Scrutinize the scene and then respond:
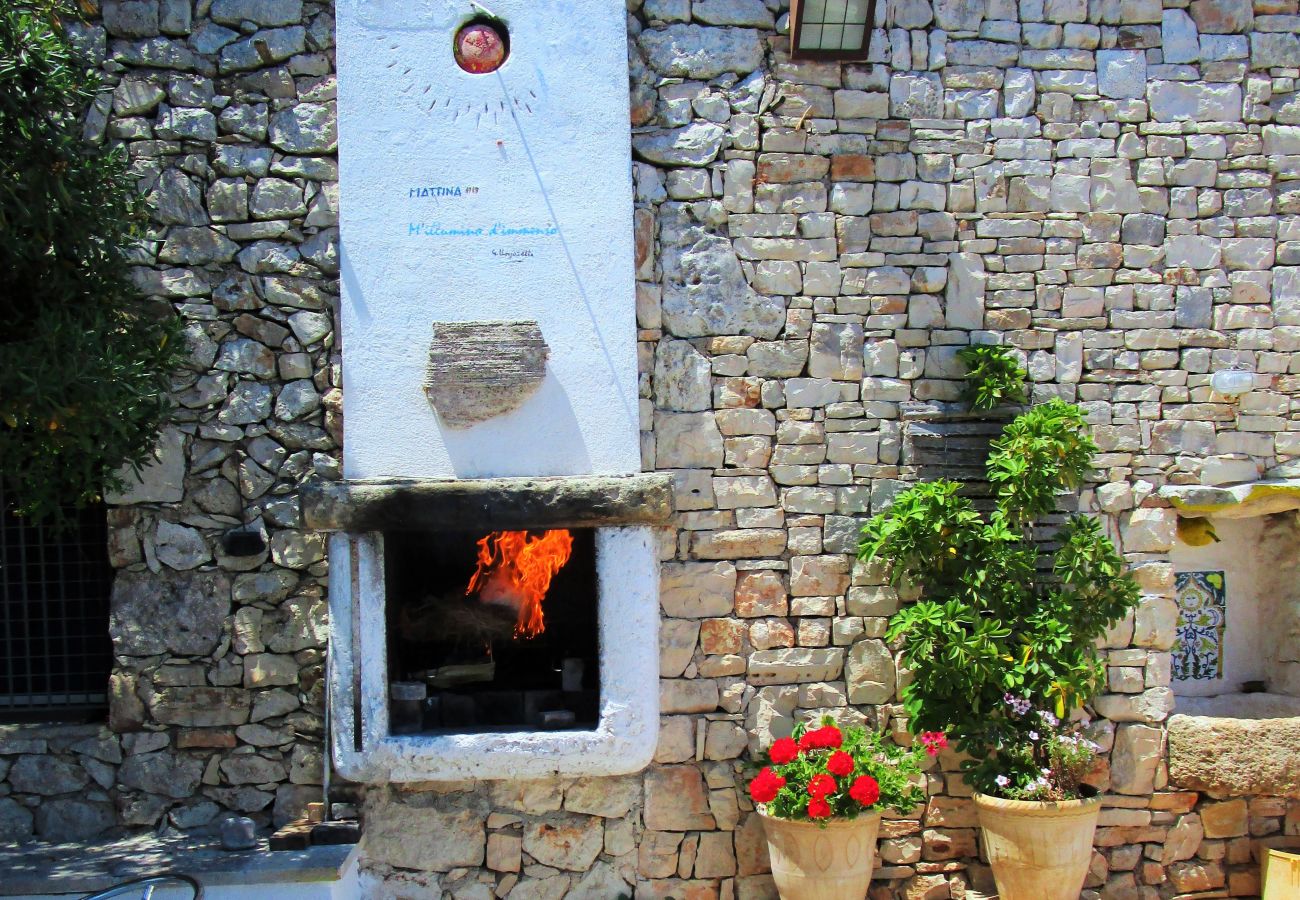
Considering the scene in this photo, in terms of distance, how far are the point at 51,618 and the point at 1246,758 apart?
6.23 m

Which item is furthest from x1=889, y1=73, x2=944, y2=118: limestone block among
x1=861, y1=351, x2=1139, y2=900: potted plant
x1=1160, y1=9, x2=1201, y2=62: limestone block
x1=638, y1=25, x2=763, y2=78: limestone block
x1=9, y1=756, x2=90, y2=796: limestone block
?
x1=9, y1=756, x2=90, y2=796: limestone block

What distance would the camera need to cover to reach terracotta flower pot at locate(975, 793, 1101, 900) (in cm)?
527

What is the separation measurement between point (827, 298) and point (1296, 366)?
2624mm

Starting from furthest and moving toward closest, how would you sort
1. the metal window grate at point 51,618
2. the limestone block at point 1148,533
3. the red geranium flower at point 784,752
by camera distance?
the limestone block at point 1148,533 → the metal window grate at point 51,618 → the red geranium flower at point 784,752

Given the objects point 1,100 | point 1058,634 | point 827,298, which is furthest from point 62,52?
point 1058,634

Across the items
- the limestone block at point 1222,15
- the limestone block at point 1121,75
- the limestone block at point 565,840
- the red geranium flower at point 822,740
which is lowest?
the limestone block at point 565,840

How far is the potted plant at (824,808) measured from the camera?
5.15m

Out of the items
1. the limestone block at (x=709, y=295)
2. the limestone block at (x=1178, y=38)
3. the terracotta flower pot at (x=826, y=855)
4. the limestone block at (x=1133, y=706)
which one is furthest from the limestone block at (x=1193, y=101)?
the terracotta flower pot at (x=826, y=855)

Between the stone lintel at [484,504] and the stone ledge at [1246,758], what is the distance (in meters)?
3.03

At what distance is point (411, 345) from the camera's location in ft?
18.4

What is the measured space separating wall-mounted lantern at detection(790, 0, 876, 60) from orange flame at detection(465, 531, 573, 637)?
2.87m

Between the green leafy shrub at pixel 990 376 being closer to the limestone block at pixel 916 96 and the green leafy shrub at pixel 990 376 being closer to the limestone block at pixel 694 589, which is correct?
the limestone block at pixel 916 96

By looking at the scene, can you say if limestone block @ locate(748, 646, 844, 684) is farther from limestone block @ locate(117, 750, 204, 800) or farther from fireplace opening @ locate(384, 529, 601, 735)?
limestone block @ locate(117, 750, 204, 800)

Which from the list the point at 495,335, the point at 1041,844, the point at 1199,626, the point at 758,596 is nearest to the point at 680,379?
the point at 495,335
